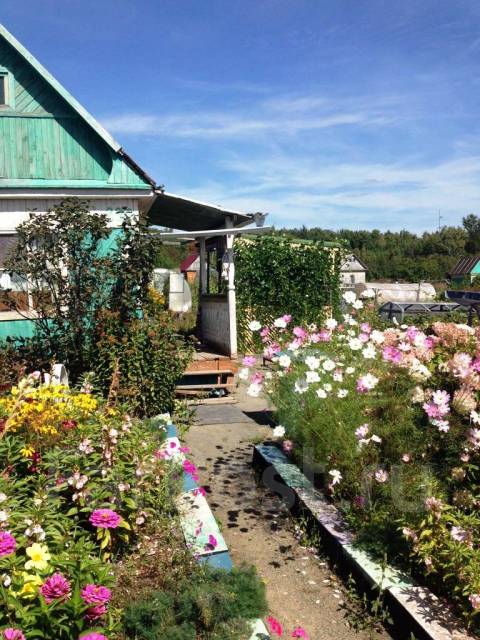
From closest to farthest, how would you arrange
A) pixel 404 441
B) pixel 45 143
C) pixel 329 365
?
pixel 404 441, pixel 329 365, pixel 45 143

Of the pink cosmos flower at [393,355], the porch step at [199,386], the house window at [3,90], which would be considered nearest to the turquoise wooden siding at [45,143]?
the house window at [3,90]

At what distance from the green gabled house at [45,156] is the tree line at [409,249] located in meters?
47.5

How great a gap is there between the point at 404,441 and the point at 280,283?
34.2 feet

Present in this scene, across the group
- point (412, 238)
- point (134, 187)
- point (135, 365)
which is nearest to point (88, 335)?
point (135, 365)

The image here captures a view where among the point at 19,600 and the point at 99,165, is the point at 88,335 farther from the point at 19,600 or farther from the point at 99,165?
the point at 19,600

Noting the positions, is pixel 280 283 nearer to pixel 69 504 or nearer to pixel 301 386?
pixel 301 386

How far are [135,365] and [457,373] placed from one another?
13.3 feet

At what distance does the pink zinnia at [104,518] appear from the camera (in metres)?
3.09

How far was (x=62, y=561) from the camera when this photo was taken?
2.74 meters

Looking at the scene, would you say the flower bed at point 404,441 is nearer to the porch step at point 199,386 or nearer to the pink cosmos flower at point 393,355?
the pink cosmos flower at point 393,355

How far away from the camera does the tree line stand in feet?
207

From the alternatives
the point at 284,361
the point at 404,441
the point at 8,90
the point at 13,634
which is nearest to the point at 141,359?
the point at 284,361

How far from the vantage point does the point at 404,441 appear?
13.3ft

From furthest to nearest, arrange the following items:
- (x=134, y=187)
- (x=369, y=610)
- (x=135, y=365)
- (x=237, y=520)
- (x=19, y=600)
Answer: (x=134, y=187)
(x=135, y=365)
(x=237, y=520)
(x=369, y=610)
(x=19, y=600)
